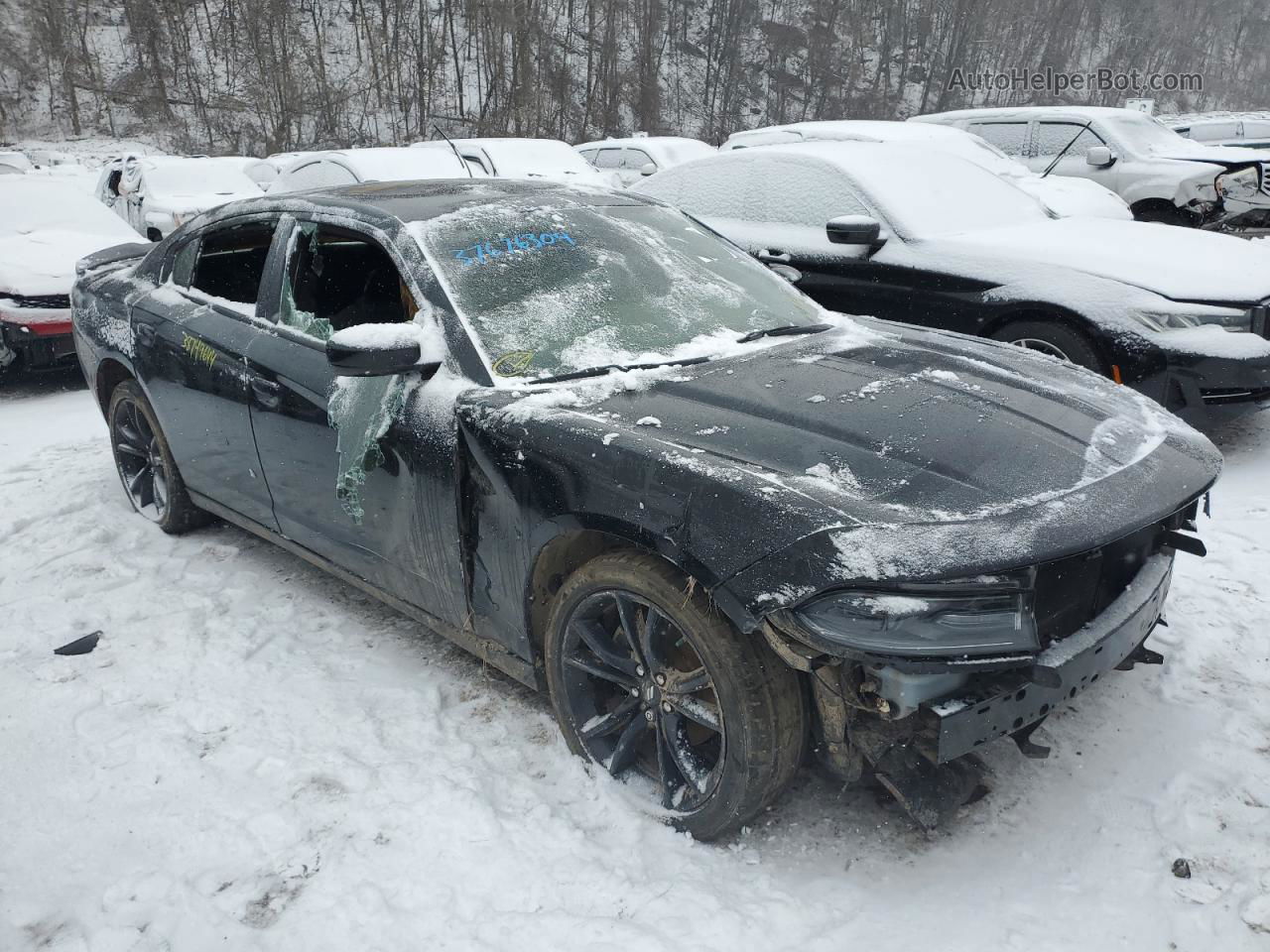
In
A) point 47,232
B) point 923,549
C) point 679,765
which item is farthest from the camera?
point 47,232

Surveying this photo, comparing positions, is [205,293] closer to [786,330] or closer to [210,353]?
[210,353]

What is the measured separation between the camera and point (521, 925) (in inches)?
87.9

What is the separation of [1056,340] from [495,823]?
3772mm

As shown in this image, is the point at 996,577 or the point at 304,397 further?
the point at 304,397

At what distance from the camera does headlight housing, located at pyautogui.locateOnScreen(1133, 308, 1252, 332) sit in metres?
4.62

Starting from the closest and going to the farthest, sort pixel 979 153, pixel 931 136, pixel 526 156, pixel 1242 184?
1. pixel 931 136
2. pixel 979 153
3. pixel 1242 184
4. pixel 526 156

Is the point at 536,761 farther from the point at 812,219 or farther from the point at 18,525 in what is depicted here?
the point at 812,219

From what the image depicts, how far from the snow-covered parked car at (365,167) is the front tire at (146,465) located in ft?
19.7

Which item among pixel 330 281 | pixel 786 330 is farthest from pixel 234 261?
pixel 786 330

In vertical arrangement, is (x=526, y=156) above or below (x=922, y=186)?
below

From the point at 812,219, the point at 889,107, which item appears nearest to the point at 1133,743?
the point at 812,219

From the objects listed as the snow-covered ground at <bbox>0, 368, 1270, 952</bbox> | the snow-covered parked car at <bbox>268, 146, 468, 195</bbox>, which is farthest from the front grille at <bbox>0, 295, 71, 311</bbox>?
the snow-covered ground at <bbox>0, 368, 1270, 952</bbox>

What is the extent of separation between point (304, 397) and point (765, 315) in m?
1.64

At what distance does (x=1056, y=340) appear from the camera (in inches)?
190
